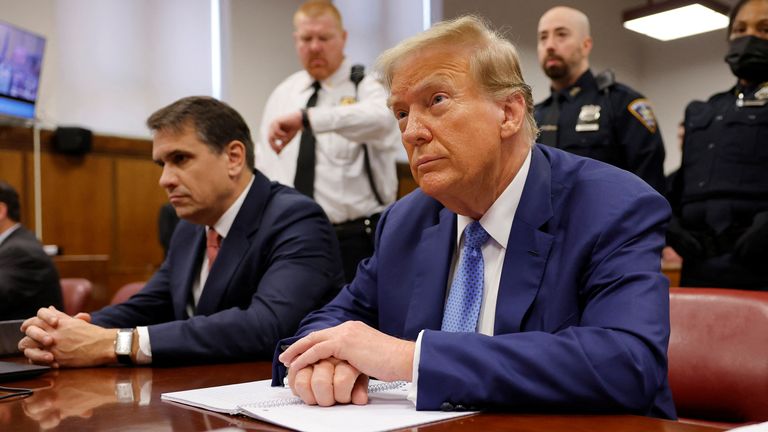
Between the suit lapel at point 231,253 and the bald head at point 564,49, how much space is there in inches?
74.5

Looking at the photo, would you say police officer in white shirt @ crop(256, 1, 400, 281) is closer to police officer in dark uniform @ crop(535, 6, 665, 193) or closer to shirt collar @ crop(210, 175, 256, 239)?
police officer in dark uniform @ crop(535, 6, 665, 193)

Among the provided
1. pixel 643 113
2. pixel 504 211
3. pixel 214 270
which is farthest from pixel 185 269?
pixel 643 113

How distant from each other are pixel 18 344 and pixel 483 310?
119cm

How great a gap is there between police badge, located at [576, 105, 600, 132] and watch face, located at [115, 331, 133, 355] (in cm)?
237

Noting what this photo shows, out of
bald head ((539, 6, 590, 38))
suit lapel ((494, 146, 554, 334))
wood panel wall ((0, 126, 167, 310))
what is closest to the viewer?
suit lapel ((494, 146, 554, 334))

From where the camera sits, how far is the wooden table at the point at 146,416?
3.53ft

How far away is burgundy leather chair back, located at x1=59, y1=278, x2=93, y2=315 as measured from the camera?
3.67m

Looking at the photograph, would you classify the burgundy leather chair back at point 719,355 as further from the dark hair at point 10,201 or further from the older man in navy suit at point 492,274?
the dark hair at point 10,201

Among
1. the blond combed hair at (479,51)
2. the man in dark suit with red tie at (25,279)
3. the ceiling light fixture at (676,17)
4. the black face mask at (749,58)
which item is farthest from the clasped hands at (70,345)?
the ceiling light fixture at (676,17)

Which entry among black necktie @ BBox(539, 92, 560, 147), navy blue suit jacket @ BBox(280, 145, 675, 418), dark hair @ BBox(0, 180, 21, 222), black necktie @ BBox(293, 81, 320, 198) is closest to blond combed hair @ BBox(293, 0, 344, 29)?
black necktie @ BBox(293, 81, 320, 198)

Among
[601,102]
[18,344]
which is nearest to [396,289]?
[18,344]

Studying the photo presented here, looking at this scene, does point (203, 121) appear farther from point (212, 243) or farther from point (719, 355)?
point (719, 355)

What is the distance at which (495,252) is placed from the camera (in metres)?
1.56

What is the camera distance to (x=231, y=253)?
229 centimetres
